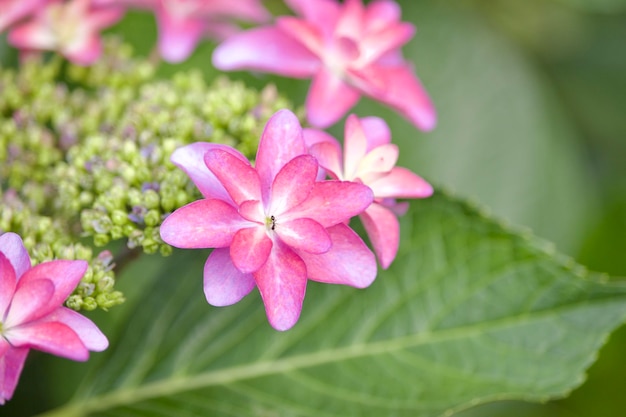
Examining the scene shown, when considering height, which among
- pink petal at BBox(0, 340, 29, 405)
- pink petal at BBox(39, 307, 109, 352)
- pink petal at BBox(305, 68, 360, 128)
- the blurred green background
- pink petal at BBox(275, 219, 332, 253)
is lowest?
the blurred green background

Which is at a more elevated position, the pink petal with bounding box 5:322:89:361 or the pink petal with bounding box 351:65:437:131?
the pink petal with bounding box 351:65:437:131

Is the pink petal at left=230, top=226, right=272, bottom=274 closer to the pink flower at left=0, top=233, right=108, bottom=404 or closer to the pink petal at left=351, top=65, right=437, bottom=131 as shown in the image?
the pink flower at left=0, top=233, right=108, bottom=404

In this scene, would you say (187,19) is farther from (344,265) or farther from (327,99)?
(344,265)

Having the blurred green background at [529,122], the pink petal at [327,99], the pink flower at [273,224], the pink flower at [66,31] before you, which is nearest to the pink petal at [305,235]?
the pink flower at [273,224]

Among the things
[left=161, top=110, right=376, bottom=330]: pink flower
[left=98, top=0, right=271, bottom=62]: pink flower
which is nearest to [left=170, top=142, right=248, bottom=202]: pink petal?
[left=161, top=110, right=376, bottom=330]: pink flower

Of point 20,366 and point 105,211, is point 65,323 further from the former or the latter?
point 105,211

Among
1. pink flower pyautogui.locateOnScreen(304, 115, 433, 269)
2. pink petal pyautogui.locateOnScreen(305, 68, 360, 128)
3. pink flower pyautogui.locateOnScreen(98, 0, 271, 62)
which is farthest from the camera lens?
pink flower pyautogui.locateOnScreen(98, 0, 271, 62)

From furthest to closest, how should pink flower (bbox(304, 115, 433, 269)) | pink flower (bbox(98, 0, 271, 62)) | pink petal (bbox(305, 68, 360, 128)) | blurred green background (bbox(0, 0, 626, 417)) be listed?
blurred green background (bbox(0, 0, 626, 417))
pink flower (bbox(98, 0, 271, 62))
pink petal (bbox(305, 68, 360, 128))
pink flower (bbox(304, 115, 433, 269))
